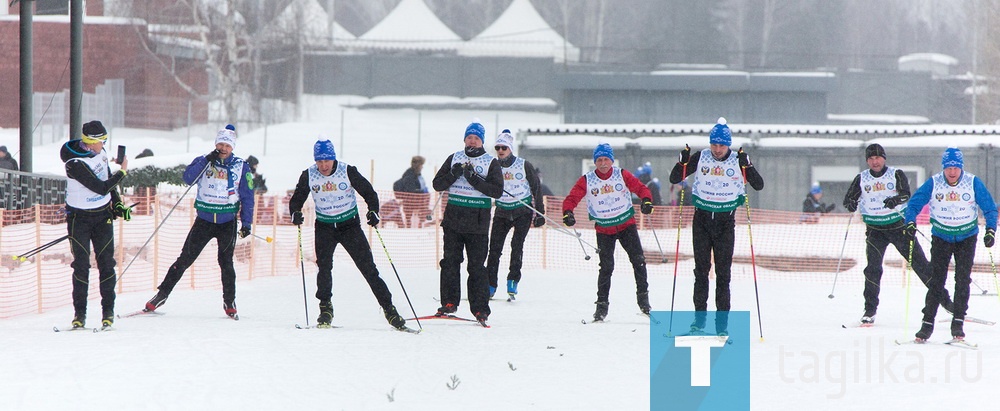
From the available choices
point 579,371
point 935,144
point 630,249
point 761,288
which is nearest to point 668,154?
point 935,144

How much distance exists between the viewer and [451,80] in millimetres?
50625

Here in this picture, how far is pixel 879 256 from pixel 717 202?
2379 millimetres

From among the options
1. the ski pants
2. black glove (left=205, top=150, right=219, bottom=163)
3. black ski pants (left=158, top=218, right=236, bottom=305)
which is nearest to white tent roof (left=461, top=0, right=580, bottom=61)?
black ski pants (left=158, top=218, right=236, bottom=305)

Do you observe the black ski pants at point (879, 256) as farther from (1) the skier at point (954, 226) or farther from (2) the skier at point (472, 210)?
(2) the skier at point (472, 210)

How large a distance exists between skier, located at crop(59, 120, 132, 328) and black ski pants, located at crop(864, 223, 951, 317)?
21.1ft

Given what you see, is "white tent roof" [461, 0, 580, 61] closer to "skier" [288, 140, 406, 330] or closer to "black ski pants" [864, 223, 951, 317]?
"black ski pants" [864, 223, 951, 317]

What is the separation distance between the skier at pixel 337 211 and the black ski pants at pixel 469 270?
0.80 meters

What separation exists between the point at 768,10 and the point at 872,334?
58.3 m

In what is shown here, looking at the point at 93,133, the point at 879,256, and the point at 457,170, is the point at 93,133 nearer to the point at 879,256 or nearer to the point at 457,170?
the point at 457,170

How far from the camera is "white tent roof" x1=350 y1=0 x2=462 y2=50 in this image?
52.3 m

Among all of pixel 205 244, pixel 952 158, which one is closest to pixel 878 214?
pixel 952 158

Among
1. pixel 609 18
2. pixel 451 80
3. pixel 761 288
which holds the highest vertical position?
pixel 609 18

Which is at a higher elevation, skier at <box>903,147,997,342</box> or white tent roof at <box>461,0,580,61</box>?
white tent roof at <box>461,0,580,61</box>

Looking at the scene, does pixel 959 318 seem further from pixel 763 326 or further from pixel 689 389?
pixel 689 389
